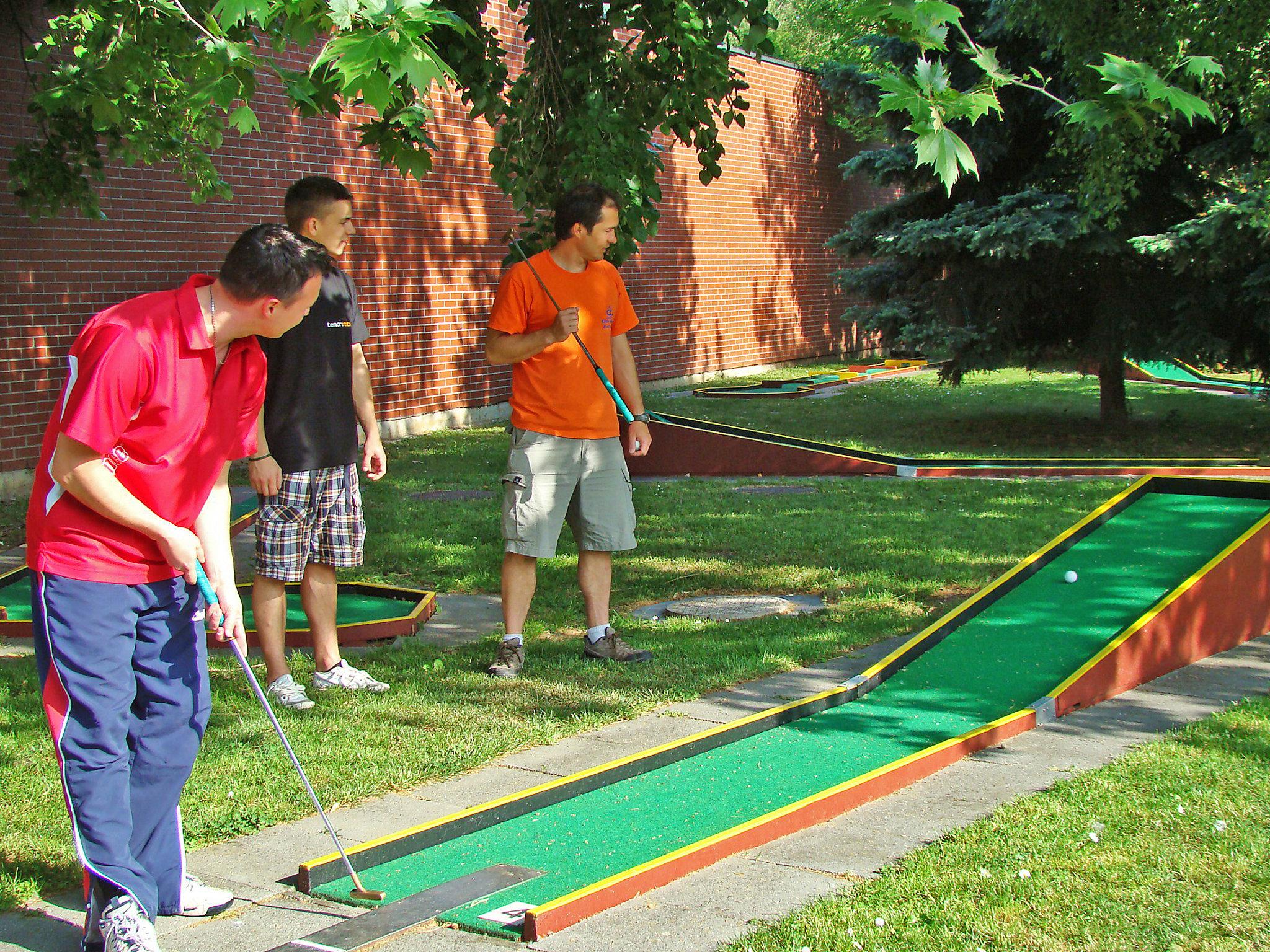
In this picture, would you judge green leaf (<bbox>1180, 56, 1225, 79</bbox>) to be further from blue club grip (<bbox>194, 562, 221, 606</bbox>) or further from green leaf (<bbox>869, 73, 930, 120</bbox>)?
blue club grip (<bbox>194, 562, 221, 606</bbox>)

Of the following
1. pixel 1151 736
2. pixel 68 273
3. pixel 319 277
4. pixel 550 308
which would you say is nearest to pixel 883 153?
pixel 68 273

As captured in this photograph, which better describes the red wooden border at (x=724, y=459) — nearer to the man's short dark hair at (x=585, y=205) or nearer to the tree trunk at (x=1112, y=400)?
the tree trunk at (x=1112, y=400)

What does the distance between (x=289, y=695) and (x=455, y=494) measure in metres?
5.86

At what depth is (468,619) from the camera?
6.93m

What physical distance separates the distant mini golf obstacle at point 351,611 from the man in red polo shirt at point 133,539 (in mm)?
2738

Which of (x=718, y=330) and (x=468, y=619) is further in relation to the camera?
(x=718, y=330)

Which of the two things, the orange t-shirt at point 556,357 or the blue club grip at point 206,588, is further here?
the orange t-shirt at point 556,357

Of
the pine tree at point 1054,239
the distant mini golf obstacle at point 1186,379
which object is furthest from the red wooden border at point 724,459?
the distant mini golf obstacle at point 1186,379

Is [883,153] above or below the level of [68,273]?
above

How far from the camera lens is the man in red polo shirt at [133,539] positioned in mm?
2984

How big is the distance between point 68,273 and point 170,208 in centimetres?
141

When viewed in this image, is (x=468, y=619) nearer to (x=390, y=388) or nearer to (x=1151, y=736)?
(x=1151, y=736)

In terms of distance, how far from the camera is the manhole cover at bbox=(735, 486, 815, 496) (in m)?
10.6

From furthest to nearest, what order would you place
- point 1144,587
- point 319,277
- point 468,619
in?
1. point 468,619
2. point 1144,587
3. point 319,277
